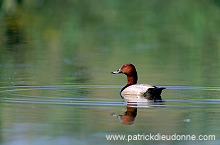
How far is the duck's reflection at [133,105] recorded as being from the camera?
10.5m

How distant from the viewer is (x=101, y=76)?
15.4m

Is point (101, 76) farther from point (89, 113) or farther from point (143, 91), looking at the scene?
point (89, 113)

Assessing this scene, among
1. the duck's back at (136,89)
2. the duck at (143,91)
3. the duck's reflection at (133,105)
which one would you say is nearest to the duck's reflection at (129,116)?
the duck's reflection at (133,105)

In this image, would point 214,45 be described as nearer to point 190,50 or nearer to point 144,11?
point 190,50


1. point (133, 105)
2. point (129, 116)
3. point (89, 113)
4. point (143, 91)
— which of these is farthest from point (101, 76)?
point (129, 116)

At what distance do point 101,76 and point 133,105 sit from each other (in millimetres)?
3712

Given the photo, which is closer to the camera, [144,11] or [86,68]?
[86,68]

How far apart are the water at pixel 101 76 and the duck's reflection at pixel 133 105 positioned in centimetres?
2

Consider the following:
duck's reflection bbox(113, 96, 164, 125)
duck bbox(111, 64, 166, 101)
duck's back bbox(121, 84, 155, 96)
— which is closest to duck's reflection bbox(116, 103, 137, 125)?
duck's reflection bbox(113, 96, 164, 125)

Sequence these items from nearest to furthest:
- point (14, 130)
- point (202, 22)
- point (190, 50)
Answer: point (14, 130)
point (190, 50)
point (202, 22)

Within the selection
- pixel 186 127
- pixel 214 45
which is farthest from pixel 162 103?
pixel 214 45

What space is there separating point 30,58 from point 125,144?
1056 cm

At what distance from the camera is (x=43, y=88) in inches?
526

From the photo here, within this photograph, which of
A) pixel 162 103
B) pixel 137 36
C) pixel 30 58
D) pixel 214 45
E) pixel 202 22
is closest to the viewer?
pixel 162 103
